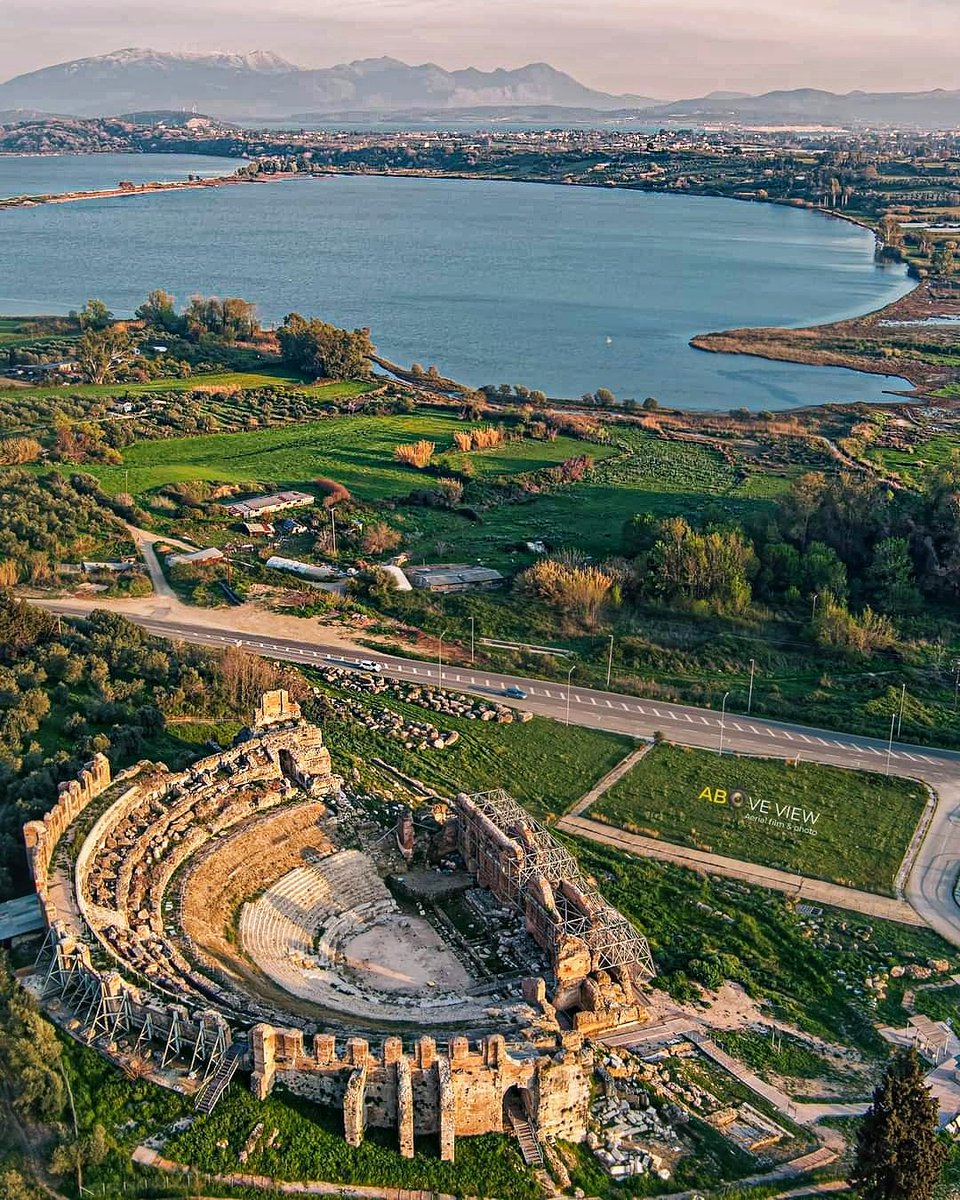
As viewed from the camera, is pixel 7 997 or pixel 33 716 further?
pixel 33 716

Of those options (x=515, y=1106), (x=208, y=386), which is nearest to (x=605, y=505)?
(x=208, y=386)

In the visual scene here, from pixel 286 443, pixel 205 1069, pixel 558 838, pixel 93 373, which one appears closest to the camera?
pixel 205 1069

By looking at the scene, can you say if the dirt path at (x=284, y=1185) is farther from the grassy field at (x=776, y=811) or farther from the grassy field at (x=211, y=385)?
the grassy field at (x=211, y=385)

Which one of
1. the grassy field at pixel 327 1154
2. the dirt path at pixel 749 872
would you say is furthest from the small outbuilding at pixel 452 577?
the grassy field at pixel 327 1154

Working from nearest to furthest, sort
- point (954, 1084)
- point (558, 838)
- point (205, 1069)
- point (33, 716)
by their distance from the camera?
point (205, 1069) < point (954, 1084) < point (558, 838) < point (33, 716)

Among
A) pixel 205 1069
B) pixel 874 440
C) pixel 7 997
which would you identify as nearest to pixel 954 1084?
pixel 205 1069

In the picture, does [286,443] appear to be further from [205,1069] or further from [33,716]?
[205,1069]
